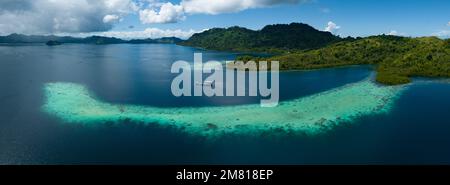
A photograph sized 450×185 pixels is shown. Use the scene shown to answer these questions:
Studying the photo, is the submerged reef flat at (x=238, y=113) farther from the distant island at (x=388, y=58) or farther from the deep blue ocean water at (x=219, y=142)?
the distant island at (x=388, y=58)

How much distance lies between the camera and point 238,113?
1666 inches

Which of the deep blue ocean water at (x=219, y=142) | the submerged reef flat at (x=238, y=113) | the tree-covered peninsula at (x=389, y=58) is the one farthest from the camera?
the tree-covered peninsula at (x=389, y=58)

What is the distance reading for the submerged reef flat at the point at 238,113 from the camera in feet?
121

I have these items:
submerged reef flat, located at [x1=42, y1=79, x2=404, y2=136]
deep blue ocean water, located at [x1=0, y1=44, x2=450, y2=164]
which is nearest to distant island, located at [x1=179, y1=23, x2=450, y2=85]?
submerged reef flat, located at [x1=42, y1=79, x2=404, y2=136]

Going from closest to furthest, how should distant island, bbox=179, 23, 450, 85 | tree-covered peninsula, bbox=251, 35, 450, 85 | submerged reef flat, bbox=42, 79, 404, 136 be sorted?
submerged reef flat, bbox=42, 79, 404, 136 < tree-covered peninsula, bbox=251, 35, 450, 85 < distant island, bbox=179, 23, 450, 85

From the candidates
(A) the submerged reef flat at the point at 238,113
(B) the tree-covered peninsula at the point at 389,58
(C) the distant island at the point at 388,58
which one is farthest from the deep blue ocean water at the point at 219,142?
(C) the distant island at the point at 388,58

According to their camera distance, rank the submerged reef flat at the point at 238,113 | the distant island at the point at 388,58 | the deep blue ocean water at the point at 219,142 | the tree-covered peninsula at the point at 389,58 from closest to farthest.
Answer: the deep blue ocean water at the point at 219,142, the submerged reef flat at the point at 238,113, the tree-covered peninsula at the point at 389,58, the distant island at the point at 388,58

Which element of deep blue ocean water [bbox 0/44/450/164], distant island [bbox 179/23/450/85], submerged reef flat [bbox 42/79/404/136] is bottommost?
deep blue ocean water [bbox 0/44/450/164]

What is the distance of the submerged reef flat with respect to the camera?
121ft

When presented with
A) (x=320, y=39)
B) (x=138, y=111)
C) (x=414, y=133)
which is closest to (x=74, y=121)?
(x=138, y=111)

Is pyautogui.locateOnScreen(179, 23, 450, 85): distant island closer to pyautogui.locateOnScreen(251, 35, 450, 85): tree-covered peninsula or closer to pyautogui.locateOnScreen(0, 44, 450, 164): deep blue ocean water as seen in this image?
pyautogui.locateOnScreen(251, 35, 450, 85): tree-covered peninsula

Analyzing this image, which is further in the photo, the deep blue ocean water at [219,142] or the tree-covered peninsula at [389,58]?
the tree-covered peninsula at [389,58]

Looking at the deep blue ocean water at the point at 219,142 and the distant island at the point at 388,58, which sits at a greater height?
the distant island at the point at 388,58

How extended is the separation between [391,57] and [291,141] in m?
84.6
